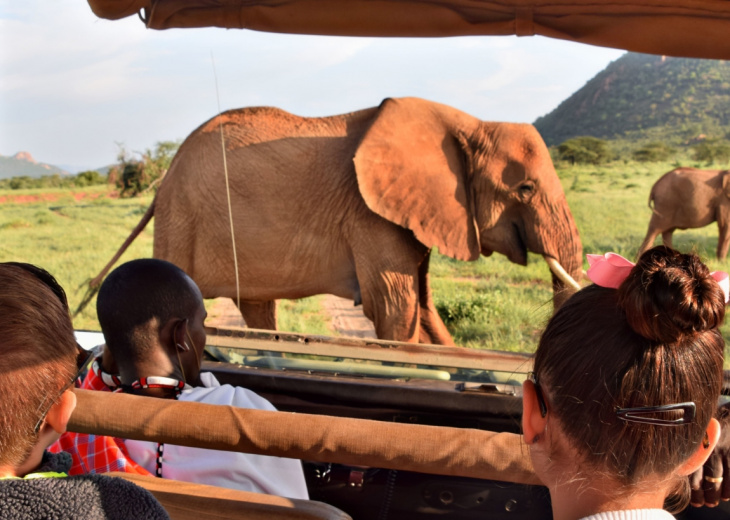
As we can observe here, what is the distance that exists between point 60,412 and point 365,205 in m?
3.94

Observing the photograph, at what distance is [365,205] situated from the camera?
4.86 m

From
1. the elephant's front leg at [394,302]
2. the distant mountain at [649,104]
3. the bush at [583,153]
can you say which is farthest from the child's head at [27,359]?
the distant mountain at [649,104]

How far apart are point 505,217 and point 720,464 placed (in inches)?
133

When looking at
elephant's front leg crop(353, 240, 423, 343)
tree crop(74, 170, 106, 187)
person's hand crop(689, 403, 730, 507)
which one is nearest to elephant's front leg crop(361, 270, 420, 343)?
elephant's front leg crop(353, 240, 423, 343)

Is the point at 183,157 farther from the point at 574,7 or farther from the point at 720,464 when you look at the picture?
the point at 720,464

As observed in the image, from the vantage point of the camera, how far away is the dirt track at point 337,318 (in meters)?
7.68


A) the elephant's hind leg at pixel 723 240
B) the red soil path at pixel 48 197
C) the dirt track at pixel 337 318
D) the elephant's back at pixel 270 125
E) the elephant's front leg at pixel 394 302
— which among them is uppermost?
the elephant's back at pixel 270 125

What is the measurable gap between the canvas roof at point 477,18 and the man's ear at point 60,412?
112cm

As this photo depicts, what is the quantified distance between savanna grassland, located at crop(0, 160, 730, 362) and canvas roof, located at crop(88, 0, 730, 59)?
504 mm

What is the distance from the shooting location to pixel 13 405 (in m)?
0.92

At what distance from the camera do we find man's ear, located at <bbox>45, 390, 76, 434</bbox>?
97 centimetres

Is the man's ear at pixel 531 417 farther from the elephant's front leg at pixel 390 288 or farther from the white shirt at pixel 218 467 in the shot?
the elephant's front leg at pixel 390 288

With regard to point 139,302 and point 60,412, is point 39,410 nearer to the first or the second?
point 60,412

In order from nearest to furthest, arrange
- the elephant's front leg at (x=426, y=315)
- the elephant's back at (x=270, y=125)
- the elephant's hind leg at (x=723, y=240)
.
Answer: the elephant's back at (x=270, y=125), the elephant's front leg at (x=426, y=315), the elephant's hind leg at (x=723, y=240)
